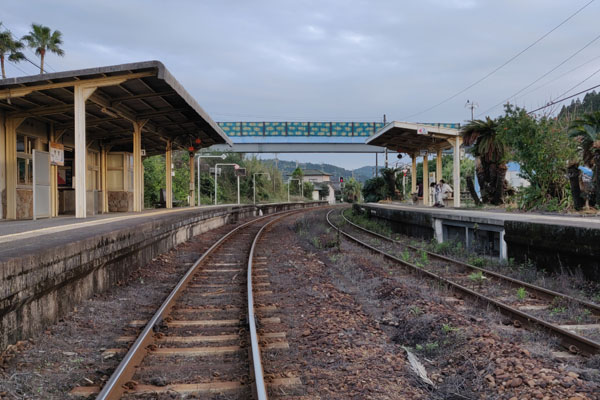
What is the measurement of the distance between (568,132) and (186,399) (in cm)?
1533

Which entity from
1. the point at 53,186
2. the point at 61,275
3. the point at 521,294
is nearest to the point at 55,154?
the point at 53,186

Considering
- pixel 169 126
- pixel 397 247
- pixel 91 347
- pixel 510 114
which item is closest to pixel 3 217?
pixel 169 126

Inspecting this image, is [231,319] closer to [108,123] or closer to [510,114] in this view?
[108,123]

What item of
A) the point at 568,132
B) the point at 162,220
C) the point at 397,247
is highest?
the point at 568,132

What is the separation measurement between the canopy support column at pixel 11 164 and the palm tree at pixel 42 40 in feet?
99.8

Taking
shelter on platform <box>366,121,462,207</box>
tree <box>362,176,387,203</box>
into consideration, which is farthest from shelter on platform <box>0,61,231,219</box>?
tree <box>362,176,387,203</box>

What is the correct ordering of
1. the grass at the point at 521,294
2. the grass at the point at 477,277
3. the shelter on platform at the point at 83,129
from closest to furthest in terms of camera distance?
the grass at the point at 521,294 < the grass at the point at 477,277 < the shelter on platform at the point at 83,129

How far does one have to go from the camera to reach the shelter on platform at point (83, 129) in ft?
36.7

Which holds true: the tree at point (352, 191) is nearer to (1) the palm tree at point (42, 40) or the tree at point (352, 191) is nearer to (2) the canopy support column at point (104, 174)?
(1) the palm tree at point (42, 40)

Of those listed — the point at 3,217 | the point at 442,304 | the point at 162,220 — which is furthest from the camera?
the point at 3,217

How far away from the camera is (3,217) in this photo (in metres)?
12.8

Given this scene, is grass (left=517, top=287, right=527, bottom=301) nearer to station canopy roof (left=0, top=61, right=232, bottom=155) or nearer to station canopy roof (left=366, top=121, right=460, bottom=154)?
station canopy roof (left=0, top=61, right=232, bottom=155)

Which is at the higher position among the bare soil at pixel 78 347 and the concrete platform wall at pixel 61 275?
the concrete platform wall at pixel 61 275

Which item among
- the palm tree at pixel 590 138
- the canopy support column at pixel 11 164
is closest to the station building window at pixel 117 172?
the canopy support column at pixel 11 164
